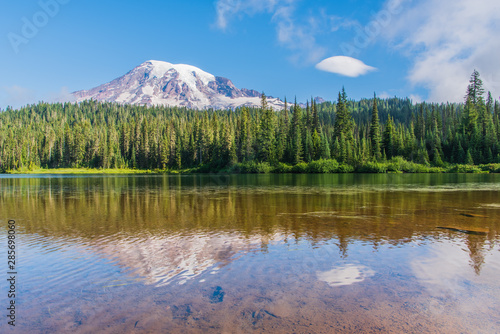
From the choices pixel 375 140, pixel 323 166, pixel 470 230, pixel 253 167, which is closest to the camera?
pixel 470 230

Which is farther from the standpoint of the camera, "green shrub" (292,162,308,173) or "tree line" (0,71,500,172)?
"tree line" (0,71,500,172)

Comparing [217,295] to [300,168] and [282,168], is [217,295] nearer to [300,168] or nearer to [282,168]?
[300,168]

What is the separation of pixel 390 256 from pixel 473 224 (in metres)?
7.90

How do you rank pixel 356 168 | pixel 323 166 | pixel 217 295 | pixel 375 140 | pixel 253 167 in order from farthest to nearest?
pixel 375 140 < pixel 253 167 < pixel 356 168 < pixel 323 166 < pixel 217 295

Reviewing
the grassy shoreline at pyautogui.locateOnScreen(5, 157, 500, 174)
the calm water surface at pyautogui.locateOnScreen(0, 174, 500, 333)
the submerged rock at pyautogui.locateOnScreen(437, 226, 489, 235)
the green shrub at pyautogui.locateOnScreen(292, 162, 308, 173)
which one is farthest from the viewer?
the green shrub at pyautogui.locateOnScreen(292, 162, 308, 173)

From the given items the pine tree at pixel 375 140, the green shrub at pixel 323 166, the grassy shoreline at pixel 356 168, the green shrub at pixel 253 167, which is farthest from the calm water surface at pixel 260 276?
the pine tree at pixel 375 140

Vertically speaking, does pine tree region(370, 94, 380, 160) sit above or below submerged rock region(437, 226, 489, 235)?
above

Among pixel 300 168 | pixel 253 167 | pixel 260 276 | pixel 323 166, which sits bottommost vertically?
pixel 260 276

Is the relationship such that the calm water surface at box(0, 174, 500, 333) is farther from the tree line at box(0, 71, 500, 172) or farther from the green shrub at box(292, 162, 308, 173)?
the tree line at box(0, 71, 500, 172)

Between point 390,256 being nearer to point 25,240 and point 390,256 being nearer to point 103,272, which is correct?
point 103,272

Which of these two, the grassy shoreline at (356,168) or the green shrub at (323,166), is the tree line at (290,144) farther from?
the green shrub at (323,166)

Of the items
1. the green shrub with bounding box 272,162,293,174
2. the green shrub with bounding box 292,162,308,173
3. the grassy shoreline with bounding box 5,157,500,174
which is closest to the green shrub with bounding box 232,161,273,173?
the grassy shoreline with bounding box 5,157,500,174

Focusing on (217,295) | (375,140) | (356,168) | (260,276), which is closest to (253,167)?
(356,168)

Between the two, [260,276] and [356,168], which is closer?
[260,276]
